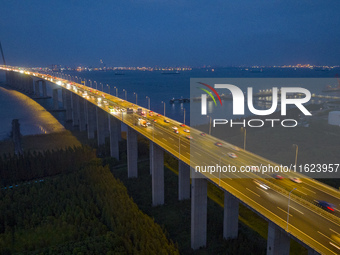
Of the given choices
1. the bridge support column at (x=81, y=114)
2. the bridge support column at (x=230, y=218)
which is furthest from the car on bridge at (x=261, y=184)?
→ the bridge support column at (x=81, y=114)

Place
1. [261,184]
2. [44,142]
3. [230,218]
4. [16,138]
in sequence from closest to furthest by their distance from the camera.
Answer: [261,184], [230,218], [44,142], [16,138]

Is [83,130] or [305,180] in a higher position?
[305,180]

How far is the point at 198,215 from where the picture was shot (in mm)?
30266

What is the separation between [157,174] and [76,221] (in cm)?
1216

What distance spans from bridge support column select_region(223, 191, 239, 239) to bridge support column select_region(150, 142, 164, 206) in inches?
469

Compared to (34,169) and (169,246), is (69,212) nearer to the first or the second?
(169,246)

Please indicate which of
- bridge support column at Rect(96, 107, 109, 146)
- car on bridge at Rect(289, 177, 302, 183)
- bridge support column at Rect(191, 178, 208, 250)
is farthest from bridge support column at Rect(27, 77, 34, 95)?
car on bridge at Rect(289, 177, 302, 183)

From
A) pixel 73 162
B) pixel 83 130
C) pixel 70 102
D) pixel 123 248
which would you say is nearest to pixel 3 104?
pixel 70 102

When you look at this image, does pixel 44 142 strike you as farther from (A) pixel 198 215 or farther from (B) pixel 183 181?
(A) pixel 198 215

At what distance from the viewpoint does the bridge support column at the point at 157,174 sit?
39.5m

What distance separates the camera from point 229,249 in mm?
28375

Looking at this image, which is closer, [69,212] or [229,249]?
[229,249]

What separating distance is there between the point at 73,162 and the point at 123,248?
94.8ft

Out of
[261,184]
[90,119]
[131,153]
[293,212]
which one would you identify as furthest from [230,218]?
[90,119]
